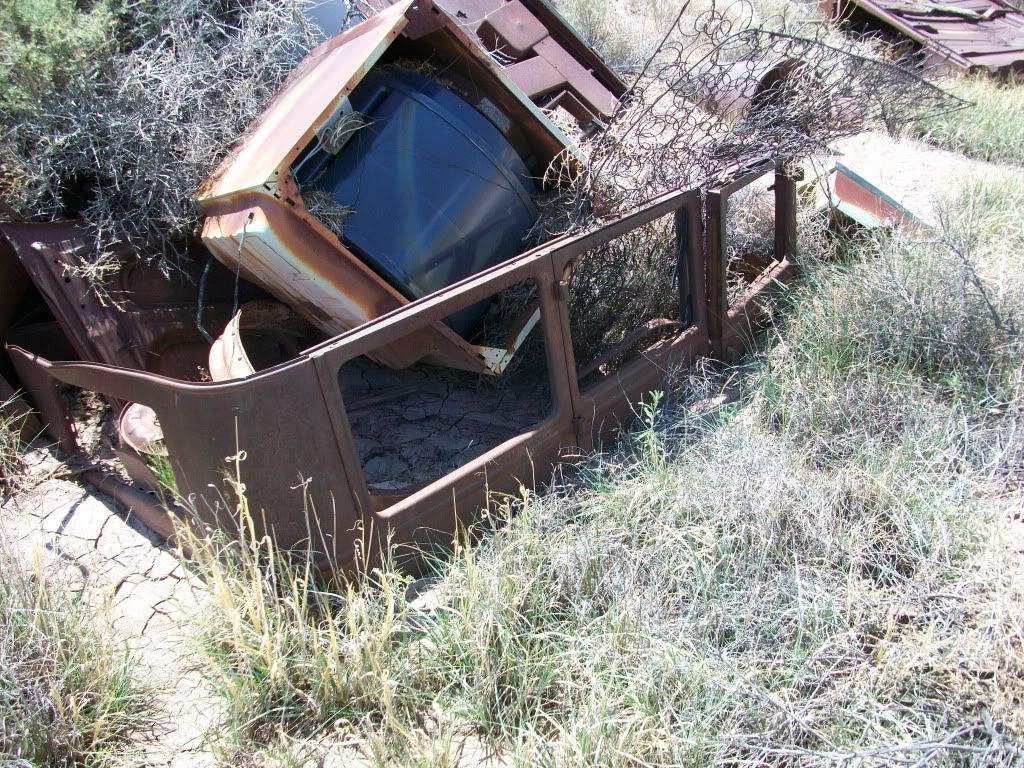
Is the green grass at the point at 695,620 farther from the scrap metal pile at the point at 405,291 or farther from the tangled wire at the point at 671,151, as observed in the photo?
the tangled wire at the point at 671,151

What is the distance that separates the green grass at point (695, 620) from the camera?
76.3 inches

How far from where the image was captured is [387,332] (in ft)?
7.80

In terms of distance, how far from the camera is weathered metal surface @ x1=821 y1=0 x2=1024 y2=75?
937cm

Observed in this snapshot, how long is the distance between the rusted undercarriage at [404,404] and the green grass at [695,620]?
0.52 ft

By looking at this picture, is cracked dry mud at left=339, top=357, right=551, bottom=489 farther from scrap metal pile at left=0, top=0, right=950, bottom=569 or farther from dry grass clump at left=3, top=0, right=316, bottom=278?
dry grass clump at left=3, top=0, right=316, bottom=278

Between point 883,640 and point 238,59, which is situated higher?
point 238,59

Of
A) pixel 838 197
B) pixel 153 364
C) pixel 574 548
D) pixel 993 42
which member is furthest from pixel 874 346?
pixel 993 42

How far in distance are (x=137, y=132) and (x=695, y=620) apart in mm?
2856

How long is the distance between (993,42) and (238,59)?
9999 millimetres

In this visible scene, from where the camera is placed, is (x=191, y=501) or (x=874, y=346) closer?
(x=191, y=501)

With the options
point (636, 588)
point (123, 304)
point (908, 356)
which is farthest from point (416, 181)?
point (908, 356)

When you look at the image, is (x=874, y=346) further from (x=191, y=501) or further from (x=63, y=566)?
(x=63, y=566)

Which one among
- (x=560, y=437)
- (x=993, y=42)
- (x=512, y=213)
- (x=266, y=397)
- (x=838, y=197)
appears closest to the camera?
(x=266, y=397)

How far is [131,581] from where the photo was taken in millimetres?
2775
